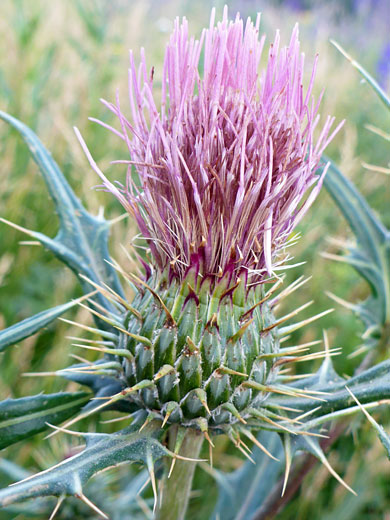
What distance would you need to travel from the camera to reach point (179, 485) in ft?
5.42

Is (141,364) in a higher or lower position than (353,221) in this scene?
lower

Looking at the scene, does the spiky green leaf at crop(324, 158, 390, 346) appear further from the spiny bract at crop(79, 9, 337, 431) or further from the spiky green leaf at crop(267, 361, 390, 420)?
the spiny bract at crop(79, 9, 337, 431)

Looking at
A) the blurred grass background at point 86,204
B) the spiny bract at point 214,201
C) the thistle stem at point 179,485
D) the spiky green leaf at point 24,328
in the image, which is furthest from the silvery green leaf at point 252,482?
the spiky green leaf at point 24,328

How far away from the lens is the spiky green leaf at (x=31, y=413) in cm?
149

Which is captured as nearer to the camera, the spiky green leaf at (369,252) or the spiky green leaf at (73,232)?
the spiky green leaf at (73,232)

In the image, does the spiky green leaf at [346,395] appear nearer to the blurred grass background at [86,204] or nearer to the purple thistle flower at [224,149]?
the purple thistle flower at [224,149]

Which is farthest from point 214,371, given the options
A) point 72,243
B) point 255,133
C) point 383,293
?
point 383,293

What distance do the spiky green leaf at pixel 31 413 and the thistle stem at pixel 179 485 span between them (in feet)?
1.21

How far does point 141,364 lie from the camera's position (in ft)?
4.73

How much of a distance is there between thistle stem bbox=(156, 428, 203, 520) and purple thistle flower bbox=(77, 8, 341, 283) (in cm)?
55

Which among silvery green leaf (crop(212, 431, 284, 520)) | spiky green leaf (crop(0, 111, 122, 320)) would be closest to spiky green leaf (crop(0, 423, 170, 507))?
spiky green leaf (crop(0, 111, 122, 320))

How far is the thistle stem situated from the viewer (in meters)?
1.59

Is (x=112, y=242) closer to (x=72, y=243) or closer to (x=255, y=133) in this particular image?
(x=72, y=243)

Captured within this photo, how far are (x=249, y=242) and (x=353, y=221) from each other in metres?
0.87
